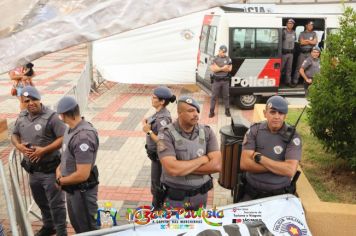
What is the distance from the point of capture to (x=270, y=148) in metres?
3.87

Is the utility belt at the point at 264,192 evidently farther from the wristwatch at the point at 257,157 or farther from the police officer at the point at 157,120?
the police officer at the point at 157,120

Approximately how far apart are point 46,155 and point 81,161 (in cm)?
91

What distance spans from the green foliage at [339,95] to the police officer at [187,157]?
1588mm

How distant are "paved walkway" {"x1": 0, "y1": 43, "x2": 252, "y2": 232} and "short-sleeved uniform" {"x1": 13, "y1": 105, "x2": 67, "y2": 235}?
0.78m

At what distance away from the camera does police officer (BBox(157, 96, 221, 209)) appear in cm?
363

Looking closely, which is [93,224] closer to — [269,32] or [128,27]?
[128,27]

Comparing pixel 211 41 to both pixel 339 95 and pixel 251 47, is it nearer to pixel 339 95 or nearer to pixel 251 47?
pixel 251 47

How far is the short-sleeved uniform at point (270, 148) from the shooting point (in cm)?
379

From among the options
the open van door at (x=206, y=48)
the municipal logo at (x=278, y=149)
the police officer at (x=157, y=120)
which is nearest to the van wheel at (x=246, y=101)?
the open van door at (x=206, y=48)

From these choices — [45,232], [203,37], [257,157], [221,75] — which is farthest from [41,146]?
[203,37]

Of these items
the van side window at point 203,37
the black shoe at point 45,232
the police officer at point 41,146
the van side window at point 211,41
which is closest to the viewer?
the police officer at point 41,146

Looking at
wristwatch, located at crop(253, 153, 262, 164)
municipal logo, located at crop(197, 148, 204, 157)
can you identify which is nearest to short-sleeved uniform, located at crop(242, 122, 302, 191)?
wristwatch, located at crop(253, 153, 262, 164)

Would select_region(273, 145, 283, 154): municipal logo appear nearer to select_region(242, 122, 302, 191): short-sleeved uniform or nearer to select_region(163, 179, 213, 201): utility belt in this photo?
select_region(242, 122, 302, 191): short-sleeved uniform

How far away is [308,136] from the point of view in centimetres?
610
